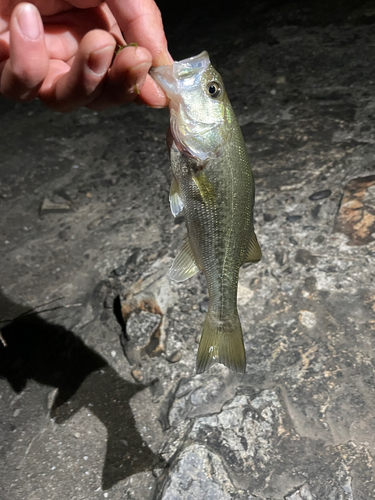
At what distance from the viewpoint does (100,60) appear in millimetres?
1583

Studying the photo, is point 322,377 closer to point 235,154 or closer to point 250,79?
point 235,154

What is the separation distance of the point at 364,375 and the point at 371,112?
244 centimetres

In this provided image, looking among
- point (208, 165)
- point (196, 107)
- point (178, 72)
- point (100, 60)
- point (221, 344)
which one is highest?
point (100, 60)

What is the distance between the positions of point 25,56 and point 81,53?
8.2 inches

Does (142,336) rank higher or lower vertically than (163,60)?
lower

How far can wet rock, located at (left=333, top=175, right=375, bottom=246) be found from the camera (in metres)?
2.76

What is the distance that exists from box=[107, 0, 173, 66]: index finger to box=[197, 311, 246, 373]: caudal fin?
3.75 ft

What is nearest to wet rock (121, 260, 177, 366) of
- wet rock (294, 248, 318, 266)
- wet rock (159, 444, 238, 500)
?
wet rock (159, 444, 238, 500)

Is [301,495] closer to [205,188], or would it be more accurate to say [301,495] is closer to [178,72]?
[205,188]

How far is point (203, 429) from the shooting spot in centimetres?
215

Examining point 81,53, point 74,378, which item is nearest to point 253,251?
point 81,53

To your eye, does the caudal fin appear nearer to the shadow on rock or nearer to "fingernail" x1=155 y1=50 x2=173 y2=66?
the shadow on rock

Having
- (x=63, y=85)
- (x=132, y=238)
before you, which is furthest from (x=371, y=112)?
(x=63, y=85)

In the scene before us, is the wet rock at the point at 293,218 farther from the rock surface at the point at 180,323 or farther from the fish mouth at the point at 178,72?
the fish mouth at the point at 178,72
